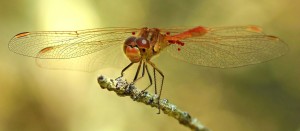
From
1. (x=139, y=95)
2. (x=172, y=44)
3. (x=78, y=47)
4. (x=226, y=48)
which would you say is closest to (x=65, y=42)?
(x=78, y=47)

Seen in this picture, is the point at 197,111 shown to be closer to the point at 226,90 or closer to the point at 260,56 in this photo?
the point at 226,90

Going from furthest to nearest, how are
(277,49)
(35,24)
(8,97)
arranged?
(35,24)
(8,97)
(277,49)

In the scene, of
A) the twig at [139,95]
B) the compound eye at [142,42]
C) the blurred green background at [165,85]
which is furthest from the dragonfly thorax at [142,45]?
the blurred green background at [165,85]

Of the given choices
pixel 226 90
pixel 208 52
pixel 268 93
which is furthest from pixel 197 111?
pixel 208 52

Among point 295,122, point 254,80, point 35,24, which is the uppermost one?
point 35,24

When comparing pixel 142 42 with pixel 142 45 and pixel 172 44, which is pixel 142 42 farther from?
pixel 172 44

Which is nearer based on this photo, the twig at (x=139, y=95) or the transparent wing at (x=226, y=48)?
the twig at (x=139, y=95)

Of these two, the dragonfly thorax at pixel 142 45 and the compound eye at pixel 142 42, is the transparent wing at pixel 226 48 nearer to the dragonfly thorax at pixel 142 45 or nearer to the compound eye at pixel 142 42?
the dragonfly thorax at pixel 142 45
